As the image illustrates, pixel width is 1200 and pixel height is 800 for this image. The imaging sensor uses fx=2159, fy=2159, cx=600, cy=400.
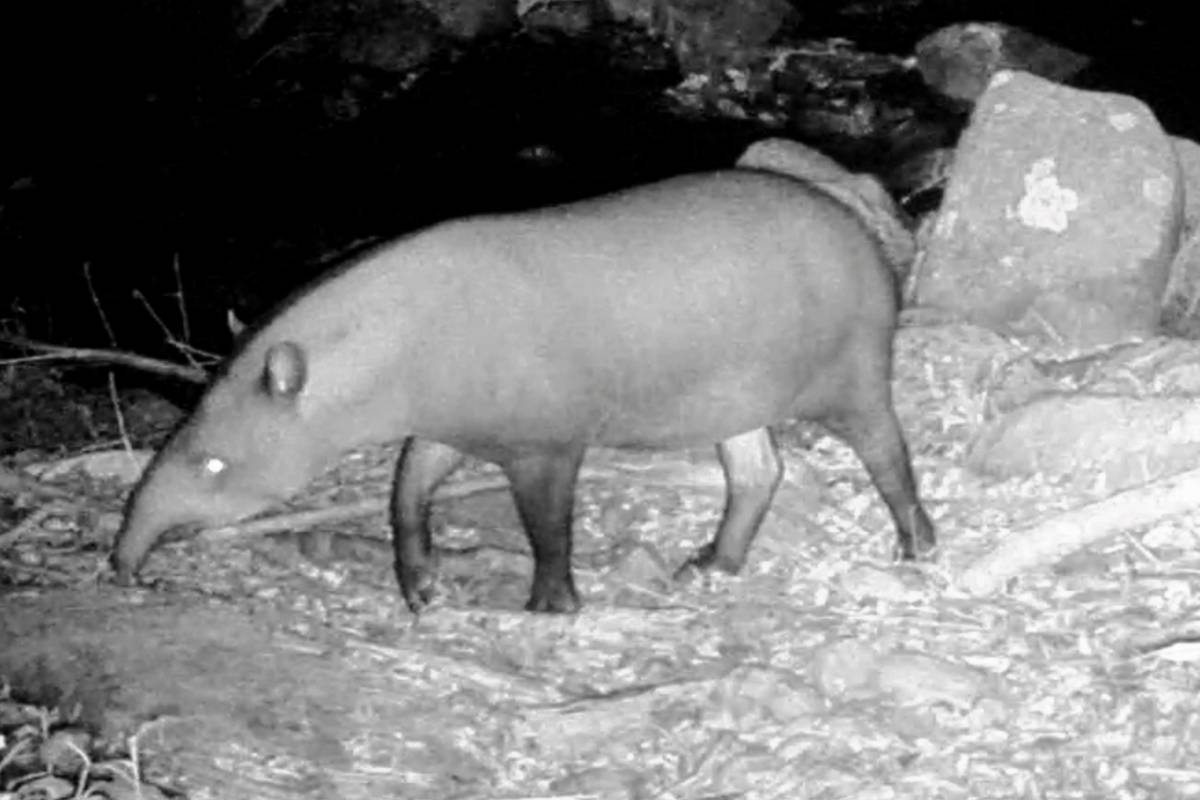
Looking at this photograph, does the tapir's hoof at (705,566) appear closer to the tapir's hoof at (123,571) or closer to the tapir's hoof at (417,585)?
the tapir's hoof at (417,585)

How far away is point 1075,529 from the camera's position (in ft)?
23.6

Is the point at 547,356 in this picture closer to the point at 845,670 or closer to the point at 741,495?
the point at 741,495

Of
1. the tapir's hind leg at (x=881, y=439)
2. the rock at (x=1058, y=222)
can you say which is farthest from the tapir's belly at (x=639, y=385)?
the rock at (x=1058, y=222)

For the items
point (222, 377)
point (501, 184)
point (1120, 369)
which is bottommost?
point (501, 184)

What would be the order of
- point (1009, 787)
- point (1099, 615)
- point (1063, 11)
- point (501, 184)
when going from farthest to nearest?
point (1063, 11) → point (501, 184) → point (1099, 615) → point (1009, 787)

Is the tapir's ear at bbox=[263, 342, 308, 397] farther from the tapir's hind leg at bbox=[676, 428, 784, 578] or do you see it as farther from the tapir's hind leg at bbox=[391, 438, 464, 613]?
the tapir's hind leg at bbox=[676, 428, 784, 578]

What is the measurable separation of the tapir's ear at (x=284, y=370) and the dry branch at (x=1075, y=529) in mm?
2330

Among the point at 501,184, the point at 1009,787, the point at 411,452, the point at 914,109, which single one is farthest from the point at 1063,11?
the point at 1009,787

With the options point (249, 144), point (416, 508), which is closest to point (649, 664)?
point (416, 508)

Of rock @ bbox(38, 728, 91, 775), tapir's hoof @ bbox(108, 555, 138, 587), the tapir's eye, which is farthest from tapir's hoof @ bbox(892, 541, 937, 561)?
rock @ bbox(38, 728, 91, 775)

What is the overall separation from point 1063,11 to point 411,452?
1947 centimetres

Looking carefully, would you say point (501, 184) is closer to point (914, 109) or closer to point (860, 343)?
point (914, 109)

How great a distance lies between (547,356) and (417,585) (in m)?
1.08

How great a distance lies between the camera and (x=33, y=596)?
7699 mm
